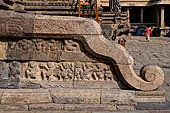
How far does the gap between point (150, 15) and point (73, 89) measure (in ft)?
114

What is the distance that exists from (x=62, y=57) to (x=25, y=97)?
78 cm

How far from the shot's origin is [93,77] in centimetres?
380

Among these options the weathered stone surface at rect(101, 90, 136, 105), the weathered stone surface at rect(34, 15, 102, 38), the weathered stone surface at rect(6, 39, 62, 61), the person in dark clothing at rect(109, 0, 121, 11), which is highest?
the person in dark clothing at rect(109, 0, 121, 11)

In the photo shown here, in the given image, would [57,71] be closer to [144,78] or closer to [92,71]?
[92,71]

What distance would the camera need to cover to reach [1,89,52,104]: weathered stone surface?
3.57 metres

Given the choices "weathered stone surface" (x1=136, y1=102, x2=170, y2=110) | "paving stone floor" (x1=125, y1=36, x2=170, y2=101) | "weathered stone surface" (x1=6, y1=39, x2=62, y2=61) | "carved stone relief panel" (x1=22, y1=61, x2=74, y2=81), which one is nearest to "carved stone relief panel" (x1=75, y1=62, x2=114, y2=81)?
"carved stone relief panel" (x1=22, y1=61, x2=74, y2=81)

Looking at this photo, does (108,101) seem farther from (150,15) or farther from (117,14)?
(150,15)

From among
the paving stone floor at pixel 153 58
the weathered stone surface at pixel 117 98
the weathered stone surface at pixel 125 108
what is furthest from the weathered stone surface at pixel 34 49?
the paving stone floor at pixel 153 58

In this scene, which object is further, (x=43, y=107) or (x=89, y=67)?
(x=89, y=67)

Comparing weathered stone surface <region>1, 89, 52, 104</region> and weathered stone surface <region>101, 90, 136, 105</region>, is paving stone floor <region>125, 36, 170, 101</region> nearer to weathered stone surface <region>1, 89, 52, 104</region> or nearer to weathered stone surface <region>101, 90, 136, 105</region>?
weathered stone surface <region>101, 90, 136, 105</region>

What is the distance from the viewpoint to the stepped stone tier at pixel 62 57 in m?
3.62

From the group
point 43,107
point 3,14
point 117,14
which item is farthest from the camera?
point 117,14

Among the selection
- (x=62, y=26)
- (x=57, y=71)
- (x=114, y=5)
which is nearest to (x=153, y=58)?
(x=57, y=71)

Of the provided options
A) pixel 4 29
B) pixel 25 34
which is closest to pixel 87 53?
pixel 25 34
